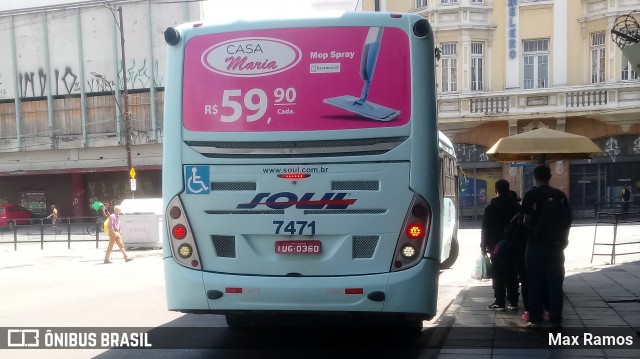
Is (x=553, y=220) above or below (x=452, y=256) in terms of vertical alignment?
above

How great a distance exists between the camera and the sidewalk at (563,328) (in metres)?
6.55

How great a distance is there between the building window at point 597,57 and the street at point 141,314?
43.7 feet

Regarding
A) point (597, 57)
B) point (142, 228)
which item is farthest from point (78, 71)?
point (597, 57)

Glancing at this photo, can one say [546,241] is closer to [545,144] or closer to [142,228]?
[545,144]

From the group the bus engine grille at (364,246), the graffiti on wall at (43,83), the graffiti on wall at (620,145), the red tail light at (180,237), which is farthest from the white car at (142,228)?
the graffiti on wall at (43,83)

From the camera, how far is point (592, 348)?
657cm

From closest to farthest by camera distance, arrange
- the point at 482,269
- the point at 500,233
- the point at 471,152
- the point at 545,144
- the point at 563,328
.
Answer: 1. the point at 563,328
2. the point at 500,233
3. the point at 545,144
4. the point at 482,269
5. the point at 471,152

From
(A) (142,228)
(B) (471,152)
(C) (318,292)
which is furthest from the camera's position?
(B) (471,152)

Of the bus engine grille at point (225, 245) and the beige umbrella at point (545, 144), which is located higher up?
the beige umbrella at point (545, 144)

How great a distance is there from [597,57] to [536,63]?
2.53 metres

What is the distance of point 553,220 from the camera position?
23.6 ft

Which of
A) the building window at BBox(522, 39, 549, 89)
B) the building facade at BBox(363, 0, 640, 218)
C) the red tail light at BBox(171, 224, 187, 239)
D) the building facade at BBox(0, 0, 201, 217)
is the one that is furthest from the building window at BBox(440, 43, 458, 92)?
the red tail light at BBox(171, 224, 187, 239)

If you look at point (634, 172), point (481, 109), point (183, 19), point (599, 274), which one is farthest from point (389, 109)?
point (183, 19)

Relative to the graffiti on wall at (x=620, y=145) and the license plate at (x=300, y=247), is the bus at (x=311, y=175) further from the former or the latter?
the graffiti on wall at (x=620, y=145)
